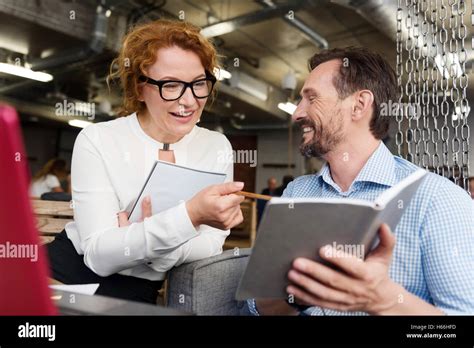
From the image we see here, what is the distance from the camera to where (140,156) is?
41.0 inches

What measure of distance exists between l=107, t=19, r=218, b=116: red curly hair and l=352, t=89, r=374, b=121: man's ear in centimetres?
36

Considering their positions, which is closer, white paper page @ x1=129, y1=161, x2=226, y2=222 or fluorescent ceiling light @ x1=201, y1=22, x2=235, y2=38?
white paper page @ x1=129, y1=161, x2=226, y2=222

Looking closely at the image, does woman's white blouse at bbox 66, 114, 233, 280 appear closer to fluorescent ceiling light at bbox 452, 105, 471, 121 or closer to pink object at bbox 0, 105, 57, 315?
pink object at bbox 0, 105, 57, 315

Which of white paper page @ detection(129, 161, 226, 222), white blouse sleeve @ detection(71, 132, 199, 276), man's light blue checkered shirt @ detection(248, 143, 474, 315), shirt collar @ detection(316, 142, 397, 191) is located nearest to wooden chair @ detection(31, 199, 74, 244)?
white blouse sleeve @ detection(71, 132, 199, 276)

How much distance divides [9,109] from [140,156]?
0.74m

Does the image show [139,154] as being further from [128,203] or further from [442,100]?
[442,100]

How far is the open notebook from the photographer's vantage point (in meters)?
0.51

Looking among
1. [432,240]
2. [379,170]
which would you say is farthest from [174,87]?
[432,240]

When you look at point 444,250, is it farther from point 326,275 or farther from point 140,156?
point 140,156

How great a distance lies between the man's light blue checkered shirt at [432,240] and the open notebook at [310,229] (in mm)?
242

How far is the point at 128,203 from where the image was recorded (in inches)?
39.2

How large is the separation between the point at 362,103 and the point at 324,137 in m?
0.13

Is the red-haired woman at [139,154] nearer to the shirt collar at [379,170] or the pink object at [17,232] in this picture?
the shirt collar at [379,170]
